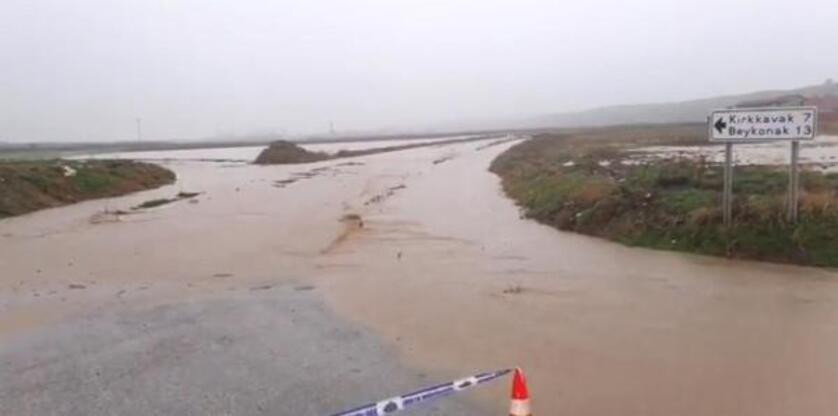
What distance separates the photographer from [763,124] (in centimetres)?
1115

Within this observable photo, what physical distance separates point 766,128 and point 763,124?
75mm

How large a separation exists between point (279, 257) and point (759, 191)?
9.72 metres

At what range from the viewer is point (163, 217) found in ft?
70.6

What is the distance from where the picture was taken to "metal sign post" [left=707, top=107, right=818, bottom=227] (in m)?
10.8

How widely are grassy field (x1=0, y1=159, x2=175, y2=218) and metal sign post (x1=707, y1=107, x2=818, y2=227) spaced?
69.8 ft

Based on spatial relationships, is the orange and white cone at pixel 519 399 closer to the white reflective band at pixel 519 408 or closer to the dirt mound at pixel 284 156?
the white reflective band at pixel 519 408

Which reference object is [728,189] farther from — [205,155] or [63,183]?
[205,155]

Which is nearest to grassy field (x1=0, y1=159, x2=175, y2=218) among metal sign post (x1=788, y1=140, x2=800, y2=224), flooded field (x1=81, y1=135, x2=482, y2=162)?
metal sign post (x1=788, y1=140, x2=800, y2=224)

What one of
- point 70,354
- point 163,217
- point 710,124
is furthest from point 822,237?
point 163,217

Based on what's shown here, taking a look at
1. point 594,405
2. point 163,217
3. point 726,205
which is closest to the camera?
point 594,405

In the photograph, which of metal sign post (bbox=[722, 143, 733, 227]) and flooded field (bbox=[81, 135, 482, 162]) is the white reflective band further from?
flooded field (bbox=[81, 135, 482, 162])

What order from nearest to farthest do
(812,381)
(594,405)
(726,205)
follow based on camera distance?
1. (594,405)
2. (812,381)
3. (726,205)

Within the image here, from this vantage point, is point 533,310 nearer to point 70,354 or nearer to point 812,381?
point 812,381

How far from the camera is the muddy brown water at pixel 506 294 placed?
248 inches
